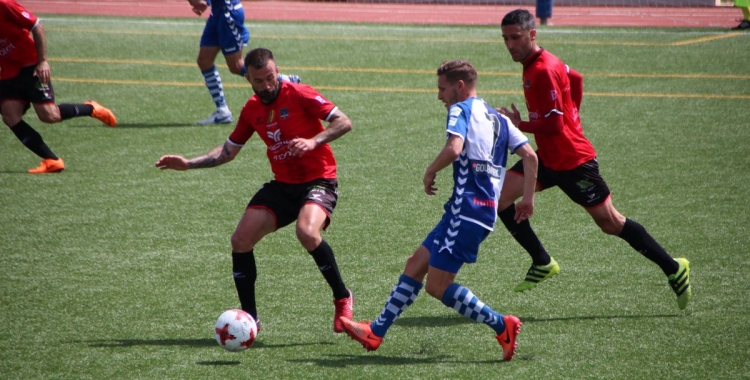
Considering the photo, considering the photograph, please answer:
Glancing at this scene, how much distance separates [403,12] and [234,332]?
62.1 ft

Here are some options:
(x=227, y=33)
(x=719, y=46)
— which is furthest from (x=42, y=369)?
(x=719, y=46)

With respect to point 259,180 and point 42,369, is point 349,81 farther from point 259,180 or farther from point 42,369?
point 42,369

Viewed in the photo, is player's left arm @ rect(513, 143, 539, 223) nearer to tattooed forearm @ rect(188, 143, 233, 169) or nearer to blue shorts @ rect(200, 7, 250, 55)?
tattooed forearm @ rect(188, 143, 233, 169)

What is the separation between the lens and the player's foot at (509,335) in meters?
5.08

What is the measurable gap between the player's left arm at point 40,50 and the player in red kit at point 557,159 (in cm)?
545

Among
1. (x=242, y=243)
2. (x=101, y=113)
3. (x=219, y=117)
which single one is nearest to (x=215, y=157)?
(x=242, y=243)

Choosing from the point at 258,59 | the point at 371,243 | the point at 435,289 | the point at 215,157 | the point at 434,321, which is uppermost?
the point at 258,59

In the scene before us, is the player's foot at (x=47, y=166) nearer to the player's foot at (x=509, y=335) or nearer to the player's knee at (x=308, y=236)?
the player's knee at (x=308, y=236)

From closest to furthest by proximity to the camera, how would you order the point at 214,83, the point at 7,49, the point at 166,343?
the point at 166,343 < the point at 7,49 < the point at 214,83

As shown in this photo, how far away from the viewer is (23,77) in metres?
9.61

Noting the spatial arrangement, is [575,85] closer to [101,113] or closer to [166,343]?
[166,343]

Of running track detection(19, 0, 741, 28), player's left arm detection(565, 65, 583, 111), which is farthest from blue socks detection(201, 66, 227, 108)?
running track detection(19, 0, 741, 28)

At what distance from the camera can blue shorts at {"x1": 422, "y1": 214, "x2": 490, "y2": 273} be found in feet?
16.5

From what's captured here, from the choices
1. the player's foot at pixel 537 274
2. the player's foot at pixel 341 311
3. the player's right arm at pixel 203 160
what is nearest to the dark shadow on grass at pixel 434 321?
the player's foot at pixel 341 311
